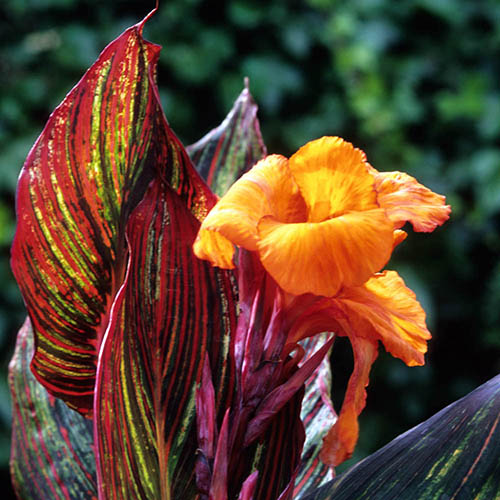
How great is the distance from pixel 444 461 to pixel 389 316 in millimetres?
61

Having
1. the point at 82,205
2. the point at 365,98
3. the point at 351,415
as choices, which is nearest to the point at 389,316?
the point at 351,415

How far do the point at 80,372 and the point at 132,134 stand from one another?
126 mm

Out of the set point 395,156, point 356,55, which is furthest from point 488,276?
point 356,55

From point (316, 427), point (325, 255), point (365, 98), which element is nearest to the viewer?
point (325, 255)

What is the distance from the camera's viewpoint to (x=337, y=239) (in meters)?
0.24

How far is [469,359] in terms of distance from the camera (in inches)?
65.2

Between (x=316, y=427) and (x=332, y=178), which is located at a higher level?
(x=332, y=178)

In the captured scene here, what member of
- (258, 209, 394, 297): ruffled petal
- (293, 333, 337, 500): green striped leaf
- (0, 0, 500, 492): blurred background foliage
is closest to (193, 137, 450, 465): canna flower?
(258, 209, 394, 297): ruffled petal

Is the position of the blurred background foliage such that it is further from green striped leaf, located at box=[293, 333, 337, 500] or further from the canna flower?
the canna flower

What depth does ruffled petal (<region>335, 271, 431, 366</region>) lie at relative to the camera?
0.86ft

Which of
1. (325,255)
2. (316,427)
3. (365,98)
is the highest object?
(365,98)

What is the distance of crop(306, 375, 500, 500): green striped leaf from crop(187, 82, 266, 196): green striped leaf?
23 centimetres

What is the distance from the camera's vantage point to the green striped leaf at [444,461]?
238 millimetres

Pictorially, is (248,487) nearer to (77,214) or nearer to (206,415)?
(206,415)
